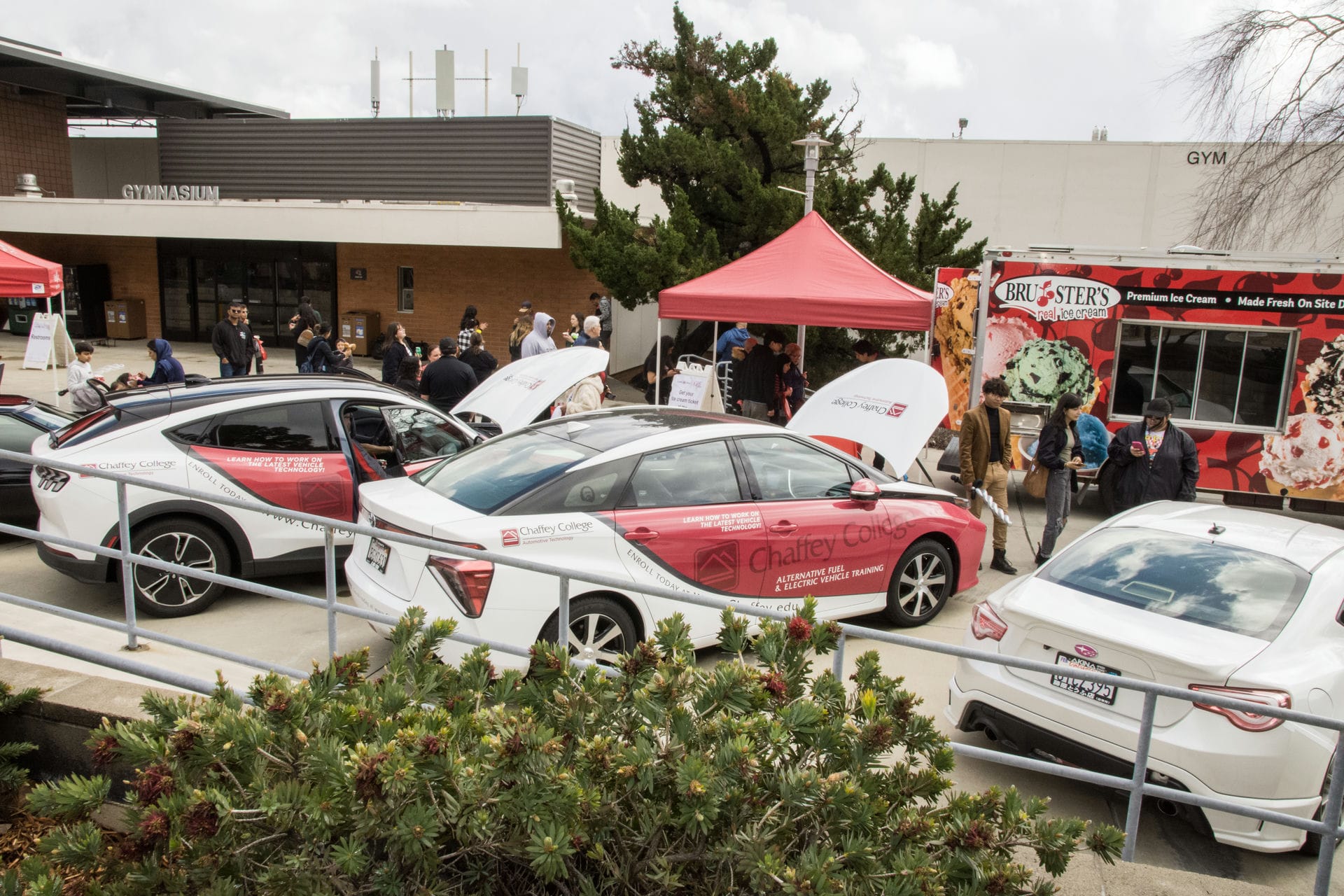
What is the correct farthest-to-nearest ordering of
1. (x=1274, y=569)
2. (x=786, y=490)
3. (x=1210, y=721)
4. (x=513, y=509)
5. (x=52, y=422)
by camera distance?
(x=52, y=422) → (x=786, y=490) → (x=513, y=509) → (x=1274, y=569) → (x=1210, y=721)

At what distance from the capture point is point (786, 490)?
256 inches

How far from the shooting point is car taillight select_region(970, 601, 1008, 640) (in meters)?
5.14

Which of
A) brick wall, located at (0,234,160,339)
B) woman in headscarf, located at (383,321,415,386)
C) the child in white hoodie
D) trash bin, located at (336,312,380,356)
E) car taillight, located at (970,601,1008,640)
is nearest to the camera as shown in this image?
car taillight, located at (970,601,1008,640)

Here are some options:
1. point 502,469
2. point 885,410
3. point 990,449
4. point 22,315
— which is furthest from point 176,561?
point 22,315

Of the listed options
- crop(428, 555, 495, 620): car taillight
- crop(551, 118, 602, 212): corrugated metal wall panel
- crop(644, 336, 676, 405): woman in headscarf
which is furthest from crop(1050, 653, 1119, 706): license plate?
crop(551, 118, 602, 212): corrugated metal wall panel

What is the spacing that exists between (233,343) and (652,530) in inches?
387

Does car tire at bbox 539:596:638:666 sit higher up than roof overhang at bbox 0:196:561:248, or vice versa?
roof overhang at bbox 0:196:561:248

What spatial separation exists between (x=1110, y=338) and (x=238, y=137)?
21264mm

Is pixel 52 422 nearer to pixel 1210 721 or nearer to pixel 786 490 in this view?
pixel 786 490

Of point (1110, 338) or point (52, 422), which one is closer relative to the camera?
point (52, 422)

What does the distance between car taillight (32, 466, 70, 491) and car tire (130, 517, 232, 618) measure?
55cm

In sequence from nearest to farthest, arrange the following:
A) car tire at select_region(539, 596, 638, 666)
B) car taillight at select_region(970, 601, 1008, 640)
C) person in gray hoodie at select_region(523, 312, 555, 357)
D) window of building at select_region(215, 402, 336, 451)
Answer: car taillight at select_region(970, 601, 1008, 640)
car tire at select_region(539, 596, 638, 666)
window of building at select_region(215, 402, 336, 451)
person in gray hoodie at select_region(523, 312, 555, 357)

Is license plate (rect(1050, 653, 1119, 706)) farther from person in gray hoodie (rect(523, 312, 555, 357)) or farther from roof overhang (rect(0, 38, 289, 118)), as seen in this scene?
roof overhang (rect(0, 38, 289, 118))

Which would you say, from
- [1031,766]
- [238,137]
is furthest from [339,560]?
[238,137]
